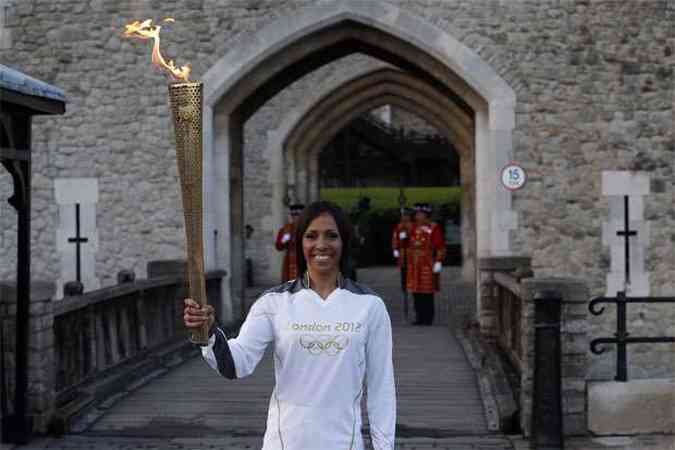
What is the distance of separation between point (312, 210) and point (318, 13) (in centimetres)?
846

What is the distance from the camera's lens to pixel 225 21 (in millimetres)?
11312

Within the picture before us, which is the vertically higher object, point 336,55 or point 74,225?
point 336,55

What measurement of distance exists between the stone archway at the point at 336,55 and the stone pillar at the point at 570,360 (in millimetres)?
4799

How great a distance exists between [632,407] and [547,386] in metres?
0.59

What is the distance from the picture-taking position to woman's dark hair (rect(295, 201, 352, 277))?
3117 mm

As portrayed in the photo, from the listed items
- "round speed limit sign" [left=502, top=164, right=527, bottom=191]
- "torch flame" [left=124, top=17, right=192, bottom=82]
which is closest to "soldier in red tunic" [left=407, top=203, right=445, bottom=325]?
"round speed limit sign" [left=502, top=164, right=527, bottom=191]

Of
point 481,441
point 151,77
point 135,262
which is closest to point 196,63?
point 151,77

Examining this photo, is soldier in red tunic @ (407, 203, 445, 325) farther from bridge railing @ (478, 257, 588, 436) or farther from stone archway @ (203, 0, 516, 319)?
bridge railing @ (478, 257, 588, 436)

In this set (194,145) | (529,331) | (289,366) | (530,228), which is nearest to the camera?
(194,145)

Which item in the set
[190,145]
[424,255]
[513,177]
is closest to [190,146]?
[190,145]

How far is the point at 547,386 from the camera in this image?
5828mm

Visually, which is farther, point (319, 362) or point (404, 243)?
Answer: point (404, 243)

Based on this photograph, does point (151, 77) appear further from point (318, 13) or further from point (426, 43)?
point (426, 43)

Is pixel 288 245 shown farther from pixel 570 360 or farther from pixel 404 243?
pixel 570 360
